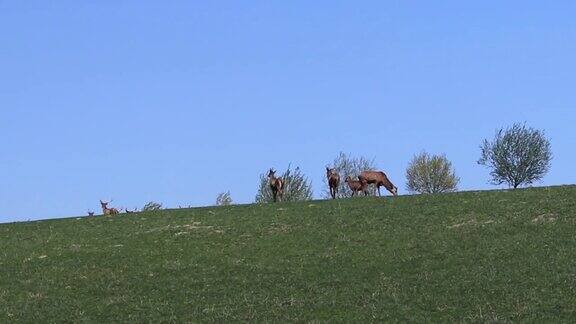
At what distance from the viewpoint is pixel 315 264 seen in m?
29.1

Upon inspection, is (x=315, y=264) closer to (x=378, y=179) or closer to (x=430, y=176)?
(x=378, y=179)

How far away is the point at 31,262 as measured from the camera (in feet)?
108

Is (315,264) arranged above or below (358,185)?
below

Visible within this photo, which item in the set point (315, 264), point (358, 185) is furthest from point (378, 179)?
point (315, 264)

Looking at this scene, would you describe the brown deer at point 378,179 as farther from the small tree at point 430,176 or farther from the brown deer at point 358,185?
the small tree at point 430,176

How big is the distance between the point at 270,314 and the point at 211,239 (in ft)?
37.5

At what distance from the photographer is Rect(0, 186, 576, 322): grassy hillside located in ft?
78.7

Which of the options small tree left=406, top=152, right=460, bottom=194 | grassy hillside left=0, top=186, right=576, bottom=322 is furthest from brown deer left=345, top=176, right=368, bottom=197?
small tree left=406, top=152, right=460, bottom=194

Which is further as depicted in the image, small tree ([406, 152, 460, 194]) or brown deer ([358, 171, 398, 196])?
small tree ([406, 152, 460, 194])

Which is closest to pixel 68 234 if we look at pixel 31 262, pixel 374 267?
pixel 31 262

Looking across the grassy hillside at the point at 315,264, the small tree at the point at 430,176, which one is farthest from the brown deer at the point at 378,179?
the small tree at the point at 430,176

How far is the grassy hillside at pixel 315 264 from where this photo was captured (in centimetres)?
Result: 2398

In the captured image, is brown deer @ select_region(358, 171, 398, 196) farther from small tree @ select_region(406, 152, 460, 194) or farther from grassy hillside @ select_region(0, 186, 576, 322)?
small tree @ select_region(406, 152, 460, 194)

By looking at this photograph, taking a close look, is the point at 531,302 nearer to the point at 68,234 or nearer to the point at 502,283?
the point at 502,283
